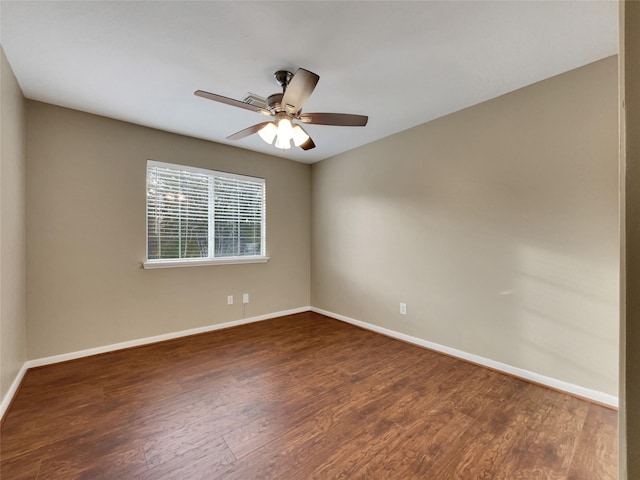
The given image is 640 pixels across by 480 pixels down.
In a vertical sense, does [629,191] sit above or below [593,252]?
above

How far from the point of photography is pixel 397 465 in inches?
58.4

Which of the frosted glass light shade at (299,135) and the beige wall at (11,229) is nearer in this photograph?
the beige wall at (11,229)

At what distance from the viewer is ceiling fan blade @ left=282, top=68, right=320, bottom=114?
1.63m

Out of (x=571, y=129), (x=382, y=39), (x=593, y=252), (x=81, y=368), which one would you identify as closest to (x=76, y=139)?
(x=81, y=368)

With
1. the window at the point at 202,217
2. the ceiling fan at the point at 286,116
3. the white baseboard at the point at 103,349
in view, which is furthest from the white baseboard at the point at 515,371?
the ceiling fan at the point at 286,116

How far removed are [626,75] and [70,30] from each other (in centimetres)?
260

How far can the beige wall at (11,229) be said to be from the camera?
6.23ft

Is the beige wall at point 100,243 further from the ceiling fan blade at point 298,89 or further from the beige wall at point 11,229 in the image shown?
the ceiling fan blade at point 298,89

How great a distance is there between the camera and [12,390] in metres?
2.09

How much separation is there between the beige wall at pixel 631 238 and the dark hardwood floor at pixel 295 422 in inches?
48.3

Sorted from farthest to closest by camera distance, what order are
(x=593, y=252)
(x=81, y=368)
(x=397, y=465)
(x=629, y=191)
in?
(x=81, y=368) < (x=593, y=252) < (x=397, y=465) < (x=629, y=191)

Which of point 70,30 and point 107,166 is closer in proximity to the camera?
point 70,30

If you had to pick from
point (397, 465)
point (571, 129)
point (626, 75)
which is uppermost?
point (571, 129)

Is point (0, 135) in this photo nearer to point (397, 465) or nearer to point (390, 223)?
point (397, 465)
